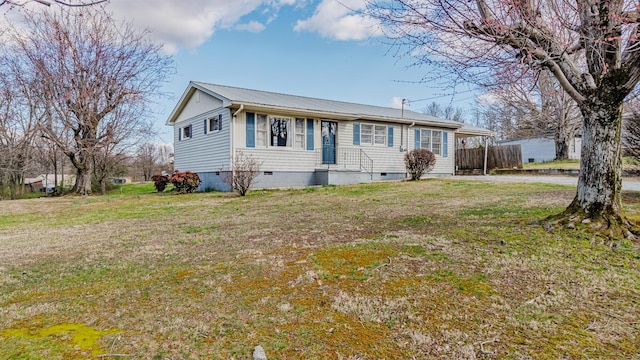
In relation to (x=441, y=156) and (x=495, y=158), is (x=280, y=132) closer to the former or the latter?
(x=441, y=156)

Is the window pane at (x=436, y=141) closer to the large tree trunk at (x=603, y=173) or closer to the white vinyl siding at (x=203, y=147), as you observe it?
the white vinyl siding at (x=203, y=147)

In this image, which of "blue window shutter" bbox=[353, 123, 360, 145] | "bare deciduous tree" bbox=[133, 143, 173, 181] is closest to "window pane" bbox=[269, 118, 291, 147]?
"blue window shutter" bbox=[353, 123, 360, 145]

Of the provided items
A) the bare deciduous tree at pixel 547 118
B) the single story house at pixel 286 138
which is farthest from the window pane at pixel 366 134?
the bare deciduous tree at pixel 547 118

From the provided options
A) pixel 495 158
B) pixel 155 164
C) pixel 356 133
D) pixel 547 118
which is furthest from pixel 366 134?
pixel 155 164

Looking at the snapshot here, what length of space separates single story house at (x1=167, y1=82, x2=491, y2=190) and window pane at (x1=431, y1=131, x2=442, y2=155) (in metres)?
0.11

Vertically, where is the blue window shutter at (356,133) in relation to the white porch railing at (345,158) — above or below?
above

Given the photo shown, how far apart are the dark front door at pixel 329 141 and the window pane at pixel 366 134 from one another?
4.55ft

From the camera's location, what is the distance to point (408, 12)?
356 cm

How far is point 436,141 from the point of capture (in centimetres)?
1789

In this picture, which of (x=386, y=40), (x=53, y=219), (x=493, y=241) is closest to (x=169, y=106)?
(x=53, y=219)

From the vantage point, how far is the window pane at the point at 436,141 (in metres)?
17.8

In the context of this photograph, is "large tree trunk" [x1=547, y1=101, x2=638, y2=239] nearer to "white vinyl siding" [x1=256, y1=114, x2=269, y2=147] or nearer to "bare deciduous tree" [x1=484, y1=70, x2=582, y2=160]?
"white vinyl siding" [x1=256, y1=114, x2=269, y2=147]

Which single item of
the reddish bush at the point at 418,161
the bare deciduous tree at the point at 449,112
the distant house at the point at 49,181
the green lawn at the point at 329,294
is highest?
the bare deciduous tree at the point at 449,112

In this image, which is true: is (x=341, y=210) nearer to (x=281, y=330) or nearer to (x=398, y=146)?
(x=281, y=330)
